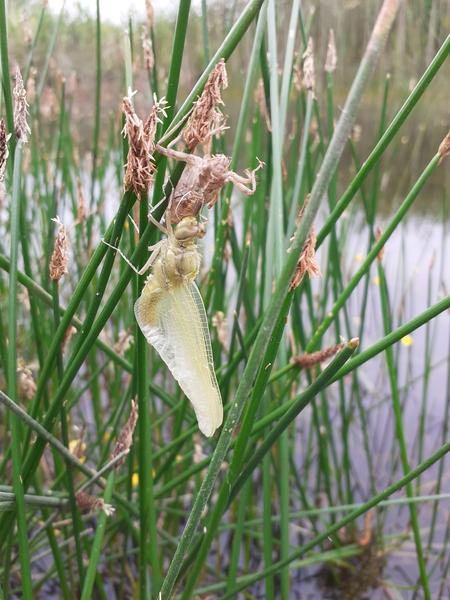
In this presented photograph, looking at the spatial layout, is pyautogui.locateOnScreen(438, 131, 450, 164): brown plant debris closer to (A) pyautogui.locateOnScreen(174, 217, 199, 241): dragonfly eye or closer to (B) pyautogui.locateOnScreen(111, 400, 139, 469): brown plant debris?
(A) pyautogui.locateOnScreen(174, 217, 199, 241): dragonfly eye

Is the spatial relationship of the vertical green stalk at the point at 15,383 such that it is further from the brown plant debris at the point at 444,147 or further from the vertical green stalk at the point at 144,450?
the brown plant debris at the point at 444,147

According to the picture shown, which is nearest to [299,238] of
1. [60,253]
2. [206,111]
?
[206,111]

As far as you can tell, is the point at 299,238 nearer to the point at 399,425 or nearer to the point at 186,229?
the point at 186,229

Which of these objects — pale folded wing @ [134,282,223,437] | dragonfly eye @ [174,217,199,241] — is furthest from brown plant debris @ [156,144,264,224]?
pale folded wing @ [134,282,223,437]

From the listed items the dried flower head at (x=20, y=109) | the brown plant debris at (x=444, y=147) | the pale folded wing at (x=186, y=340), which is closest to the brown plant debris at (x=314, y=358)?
the pale folded wing at (x=186, y=340)

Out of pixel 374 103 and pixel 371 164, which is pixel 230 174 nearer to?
pixel 371 164

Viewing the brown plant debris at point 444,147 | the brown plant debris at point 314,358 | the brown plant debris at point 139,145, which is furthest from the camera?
the brown plant debris at point 314,358

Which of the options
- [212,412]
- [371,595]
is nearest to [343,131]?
[212,412]
